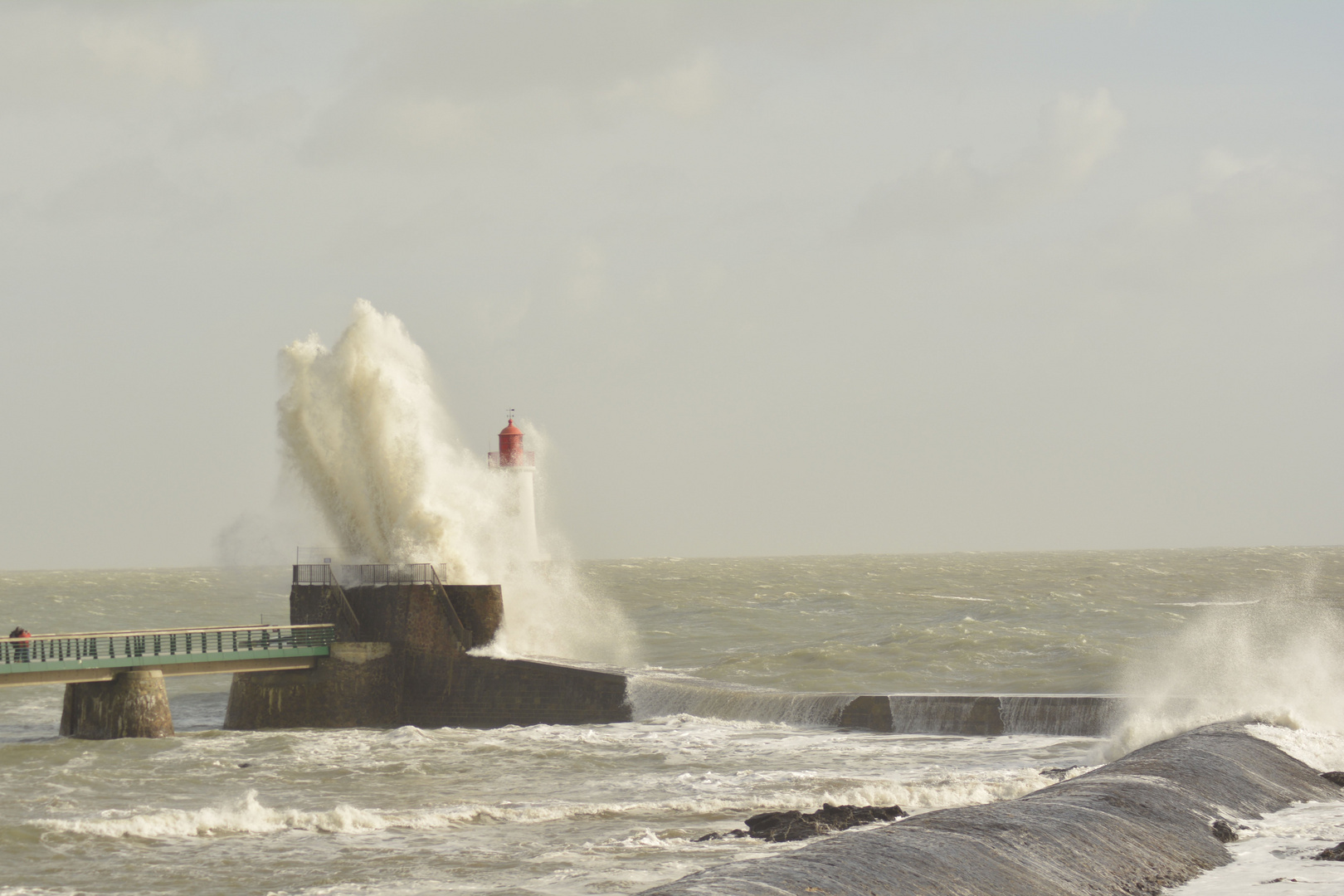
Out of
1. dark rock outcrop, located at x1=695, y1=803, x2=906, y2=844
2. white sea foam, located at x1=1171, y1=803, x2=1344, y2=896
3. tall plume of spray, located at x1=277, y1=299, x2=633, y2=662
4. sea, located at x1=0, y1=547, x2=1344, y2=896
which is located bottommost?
sea, located at x1=0, y1=547, x2=1344, y2=896

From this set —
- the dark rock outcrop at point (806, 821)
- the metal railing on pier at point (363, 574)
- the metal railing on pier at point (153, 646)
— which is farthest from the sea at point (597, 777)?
the metal railing on pier at point (363, 574)

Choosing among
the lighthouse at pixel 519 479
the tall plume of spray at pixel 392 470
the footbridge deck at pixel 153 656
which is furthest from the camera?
the lighthouse at pixel 519 479

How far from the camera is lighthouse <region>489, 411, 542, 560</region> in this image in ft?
115

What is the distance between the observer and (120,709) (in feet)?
70.8

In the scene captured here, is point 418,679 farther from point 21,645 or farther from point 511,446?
point 511,446

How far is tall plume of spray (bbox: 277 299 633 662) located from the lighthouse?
253 inches

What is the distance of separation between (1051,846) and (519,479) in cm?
2748

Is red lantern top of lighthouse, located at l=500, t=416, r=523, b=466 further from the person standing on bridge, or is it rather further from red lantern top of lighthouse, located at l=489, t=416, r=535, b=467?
the person standing on bridge

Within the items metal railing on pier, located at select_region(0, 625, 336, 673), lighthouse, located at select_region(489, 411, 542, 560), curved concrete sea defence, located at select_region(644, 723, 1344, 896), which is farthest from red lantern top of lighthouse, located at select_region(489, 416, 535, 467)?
curved concrete sea defence, located at select_region(644, 723, 1344, 896)

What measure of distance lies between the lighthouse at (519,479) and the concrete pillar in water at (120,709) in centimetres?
1361

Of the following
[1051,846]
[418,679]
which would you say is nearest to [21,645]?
[418,679]

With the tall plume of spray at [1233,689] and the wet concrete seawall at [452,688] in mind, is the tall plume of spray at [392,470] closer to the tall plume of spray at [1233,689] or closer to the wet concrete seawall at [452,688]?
the wet concrete seawall at [452,688]

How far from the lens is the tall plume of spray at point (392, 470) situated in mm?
26328

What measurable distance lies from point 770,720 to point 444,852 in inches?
363
